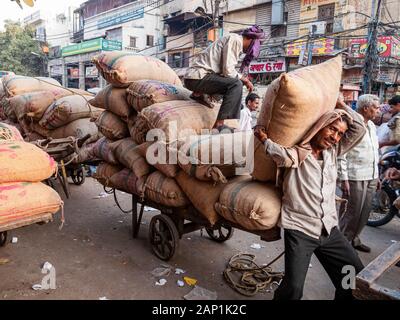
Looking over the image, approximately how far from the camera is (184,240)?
4.00 m

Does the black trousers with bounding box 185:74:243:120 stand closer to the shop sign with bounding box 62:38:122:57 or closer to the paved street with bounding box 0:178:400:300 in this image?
the paved street with bounding box 0:178:400:300

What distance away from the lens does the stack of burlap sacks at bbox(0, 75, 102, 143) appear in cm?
519

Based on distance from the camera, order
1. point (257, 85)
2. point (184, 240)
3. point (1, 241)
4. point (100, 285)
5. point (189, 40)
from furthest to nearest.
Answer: point (189, 40) < point (257, 85) < point (184, 240) < point (1, 241) < point (100, 285)

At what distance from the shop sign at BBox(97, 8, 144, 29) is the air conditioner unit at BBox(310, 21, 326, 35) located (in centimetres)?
1283

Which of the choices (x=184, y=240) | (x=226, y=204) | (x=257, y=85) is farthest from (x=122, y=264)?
(x=257, y=85)

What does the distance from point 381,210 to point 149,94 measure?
3676mm

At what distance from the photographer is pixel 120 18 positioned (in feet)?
82.4

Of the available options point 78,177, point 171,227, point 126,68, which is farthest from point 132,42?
point 171,227

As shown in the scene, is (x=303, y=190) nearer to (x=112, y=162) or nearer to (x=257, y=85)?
(x=112, y=162)

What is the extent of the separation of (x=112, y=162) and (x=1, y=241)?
4.68 feet

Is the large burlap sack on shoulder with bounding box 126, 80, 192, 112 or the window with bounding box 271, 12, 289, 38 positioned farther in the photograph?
the window with bounding box 271, 12, 289, 38

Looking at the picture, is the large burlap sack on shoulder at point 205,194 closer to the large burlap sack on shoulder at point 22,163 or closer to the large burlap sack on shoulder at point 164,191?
the large burlap sack on shoulder at point 164,191

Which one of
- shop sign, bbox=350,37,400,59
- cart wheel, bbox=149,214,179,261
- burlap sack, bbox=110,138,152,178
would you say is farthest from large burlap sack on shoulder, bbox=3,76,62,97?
shop sign, bbox=350,37,400,59

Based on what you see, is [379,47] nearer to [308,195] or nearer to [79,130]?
[79,130]
